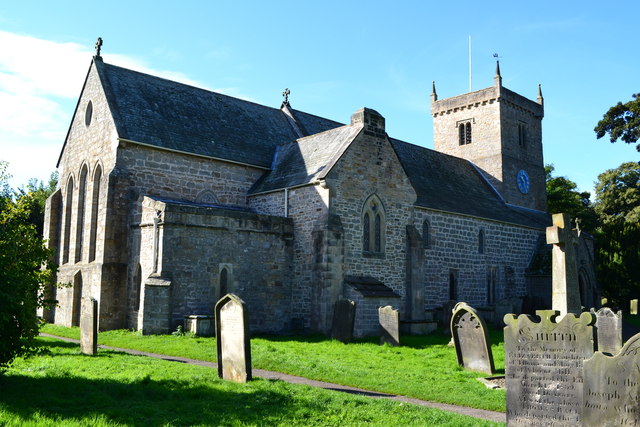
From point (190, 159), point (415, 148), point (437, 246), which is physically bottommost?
point (437, 246)

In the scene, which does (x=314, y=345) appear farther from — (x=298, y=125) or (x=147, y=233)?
(x=298, y=125)

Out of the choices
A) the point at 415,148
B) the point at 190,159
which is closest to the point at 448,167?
the point at 415,148

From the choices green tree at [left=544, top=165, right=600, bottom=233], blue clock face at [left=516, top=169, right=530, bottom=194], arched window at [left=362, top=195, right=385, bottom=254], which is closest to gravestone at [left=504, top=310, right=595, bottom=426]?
arched window at [left=362, top=195, right=385, bottom=254]

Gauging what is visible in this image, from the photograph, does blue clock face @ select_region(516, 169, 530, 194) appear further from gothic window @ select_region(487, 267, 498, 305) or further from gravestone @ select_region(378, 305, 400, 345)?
gravestone @ select_region(378, 305, 400, 345)

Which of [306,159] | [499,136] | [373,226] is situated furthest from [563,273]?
[499,136]

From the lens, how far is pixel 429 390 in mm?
11195

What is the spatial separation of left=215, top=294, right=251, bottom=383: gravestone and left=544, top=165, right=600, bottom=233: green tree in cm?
4234

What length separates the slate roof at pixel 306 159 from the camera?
23.3m

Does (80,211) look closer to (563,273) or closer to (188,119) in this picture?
(188,119)

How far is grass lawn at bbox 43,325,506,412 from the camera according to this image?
11.2 metres

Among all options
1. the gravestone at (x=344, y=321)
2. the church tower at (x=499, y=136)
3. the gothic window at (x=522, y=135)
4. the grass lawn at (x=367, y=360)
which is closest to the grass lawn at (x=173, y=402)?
the grass lawn at (x=367, y=360)

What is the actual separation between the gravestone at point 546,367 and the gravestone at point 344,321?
36.6 ft

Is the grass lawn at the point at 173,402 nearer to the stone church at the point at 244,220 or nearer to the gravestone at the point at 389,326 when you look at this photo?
the stone church at the point at 244,220

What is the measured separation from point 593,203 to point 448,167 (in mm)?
26338
